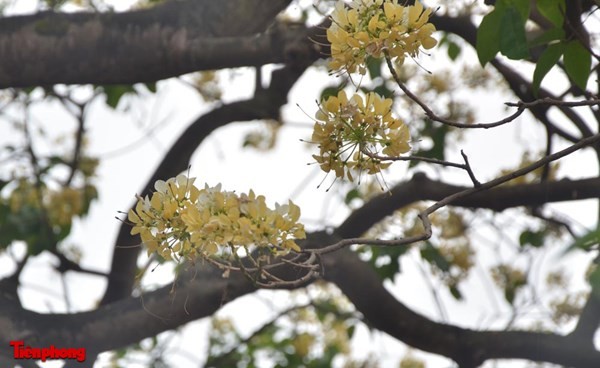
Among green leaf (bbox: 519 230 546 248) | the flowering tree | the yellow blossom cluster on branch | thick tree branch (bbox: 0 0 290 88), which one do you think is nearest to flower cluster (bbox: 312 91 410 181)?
the flowering tree

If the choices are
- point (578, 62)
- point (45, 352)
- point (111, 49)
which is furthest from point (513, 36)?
point (45, 352)

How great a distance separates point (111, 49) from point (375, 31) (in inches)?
31.5

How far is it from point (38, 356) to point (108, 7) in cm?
71

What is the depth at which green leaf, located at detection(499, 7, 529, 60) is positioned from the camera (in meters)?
1.00

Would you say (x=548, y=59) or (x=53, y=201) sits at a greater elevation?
(x=548, y=59)

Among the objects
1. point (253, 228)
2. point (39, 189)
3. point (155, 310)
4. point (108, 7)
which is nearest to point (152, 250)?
point (253, 228)

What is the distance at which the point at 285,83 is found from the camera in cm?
197

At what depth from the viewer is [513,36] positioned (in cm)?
101

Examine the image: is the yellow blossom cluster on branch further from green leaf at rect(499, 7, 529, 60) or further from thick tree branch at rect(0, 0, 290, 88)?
green leaf at rect(499, 7, 529, 60)

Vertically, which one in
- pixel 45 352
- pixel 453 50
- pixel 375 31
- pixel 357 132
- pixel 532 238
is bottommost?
pixel 45 352

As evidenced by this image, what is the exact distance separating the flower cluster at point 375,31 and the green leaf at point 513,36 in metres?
0.17

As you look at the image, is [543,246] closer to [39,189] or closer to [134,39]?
[134,39]

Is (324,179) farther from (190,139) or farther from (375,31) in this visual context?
(190,139)

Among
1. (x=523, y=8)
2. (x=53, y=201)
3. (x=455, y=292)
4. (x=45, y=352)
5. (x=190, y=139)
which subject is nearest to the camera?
(x=523, y=8)
